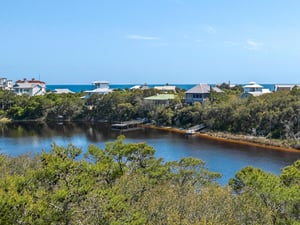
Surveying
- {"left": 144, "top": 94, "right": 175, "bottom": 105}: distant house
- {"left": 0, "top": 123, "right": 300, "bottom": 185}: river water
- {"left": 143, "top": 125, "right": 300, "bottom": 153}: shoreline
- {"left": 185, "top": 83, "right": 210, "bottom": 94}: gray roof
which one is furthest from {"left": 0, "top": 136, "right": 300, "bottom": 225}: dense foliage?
{"left": 144, "top": 94, "right": 175, "bottom": 105}: distant house

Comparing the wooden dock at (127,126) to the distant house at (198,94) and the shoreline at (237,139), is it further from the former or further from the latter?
the distant house at (198,94)

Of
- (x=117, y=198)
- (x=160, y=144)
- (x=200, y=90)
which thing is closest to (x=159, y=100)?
(x=200, y=90)

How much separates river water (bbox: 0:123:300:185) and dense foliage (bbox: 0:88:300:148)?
4.83m

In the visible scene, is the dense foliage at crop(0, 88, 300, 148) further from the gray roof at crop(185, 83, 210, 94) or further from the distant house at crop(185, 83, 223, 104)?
the gray roof at crop(185, 83, 210, 94)

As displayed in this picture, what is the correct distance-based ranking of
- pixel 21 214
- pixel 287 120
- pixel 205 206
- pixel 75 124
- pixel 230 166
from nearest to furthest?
1. pixel 21 214
2. pixel 205 206
3. pixel 230 166
4. pixel 287 120
5. pixel 75 124

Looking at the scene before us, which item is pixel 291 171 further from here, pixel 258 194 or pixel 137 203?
pixel 137 203

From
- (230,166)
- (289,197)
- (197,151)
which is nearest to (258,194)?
(289,197)

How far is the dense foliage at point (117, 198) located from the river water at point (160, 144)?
1046cm

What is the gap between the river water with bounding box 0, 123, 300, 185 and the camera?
2924 cm

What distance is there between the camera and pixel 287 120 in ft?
128

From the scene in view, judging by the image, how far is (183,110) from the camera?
5128cm

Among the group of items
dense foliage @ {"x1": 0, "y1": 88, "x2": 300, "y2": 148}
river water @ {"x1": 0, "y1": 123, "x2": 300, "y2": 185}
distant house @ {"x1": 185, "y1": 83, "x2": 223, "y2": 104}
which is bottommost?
river water @ {"x1": 0, "y1": 123, "x2": 300, "y2": 185}

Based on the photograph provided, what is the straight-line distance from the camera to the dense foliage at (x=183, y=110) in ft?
131

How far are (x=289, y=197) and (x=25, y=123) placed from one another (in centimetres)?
5422
